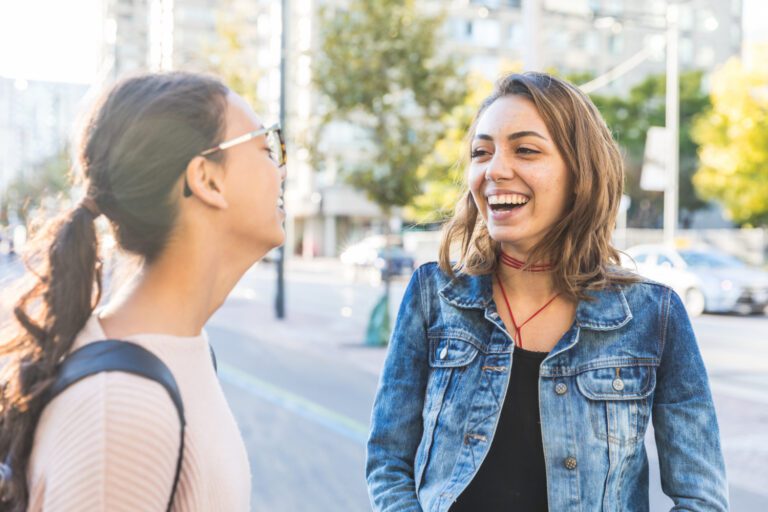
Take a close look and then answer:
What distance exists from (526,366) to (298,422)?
506 centimetres

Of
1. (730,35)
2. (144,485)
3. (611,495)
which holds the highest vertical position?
(730,35)

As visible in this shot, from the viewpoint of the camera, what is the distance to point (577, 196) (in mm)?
2008

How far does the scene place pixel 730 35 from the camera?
206ft

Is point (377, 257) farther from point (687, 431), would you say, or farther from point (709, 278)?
point (687, 431)

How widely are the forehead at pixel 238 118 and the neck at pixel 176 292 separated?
213 mm

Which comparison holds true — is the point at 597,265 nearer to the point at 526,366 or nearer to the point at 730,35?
the point at 526,366

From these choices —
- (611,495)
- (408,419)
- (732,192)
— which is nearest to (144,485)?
(408,419)

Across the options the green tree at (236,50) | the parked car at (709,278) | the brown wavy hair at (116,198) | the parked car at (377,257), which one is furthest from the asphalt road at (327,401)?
the parked car at (377,257)

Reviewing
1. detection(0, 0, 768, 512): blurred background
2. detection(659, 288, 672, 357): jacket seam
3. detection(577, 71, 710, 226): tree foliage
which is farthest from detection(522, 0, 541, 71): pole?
detection(577, 71, 710, 226): tree foliage

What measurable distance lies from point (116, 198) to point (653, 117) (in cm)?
4822

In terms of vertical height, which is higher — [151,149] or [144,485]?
[151,149]

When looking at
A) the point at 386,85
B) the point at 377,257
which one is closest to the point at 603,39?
the point at 377,257

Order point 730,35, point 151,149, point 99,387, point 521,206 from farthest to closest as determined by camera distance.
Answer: point 730,35 → point 521,206 → point 151,149 → point 99,387

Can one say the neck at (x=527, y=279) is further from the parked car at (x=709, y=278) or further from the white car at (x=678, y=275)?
the white car at (x=678, y=275)
